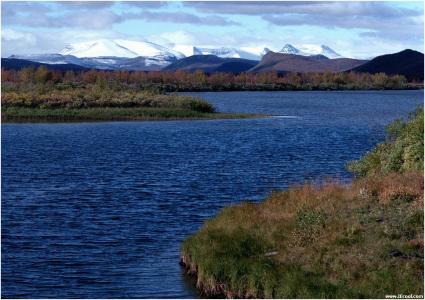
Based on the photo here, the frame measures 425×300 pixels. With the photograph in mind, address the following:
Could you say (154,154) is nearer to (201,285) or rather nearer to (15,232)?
(15,232)

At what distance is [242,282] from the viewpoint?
22625mm

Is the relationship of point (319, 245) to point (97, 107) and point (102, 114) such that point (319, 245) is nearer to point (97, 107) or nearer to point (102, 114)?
point (102, 114)

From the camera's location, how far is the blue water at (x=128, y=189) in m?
26.1

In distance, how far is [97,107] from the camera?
108625 mm

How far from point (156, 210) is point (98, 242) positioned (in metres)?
6.33

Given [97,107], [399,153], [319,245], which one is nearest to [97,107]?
[97,107]

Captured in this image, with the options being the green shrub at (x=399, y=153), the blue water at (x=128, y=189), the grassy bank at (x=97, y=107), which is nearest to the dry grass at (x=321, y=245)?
the blue water at (x=128, y=189)

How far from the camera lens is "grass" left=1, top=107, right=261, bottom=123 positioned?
9906 cm

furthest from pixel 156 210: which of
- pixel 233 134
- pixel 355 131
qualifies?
pixel 355 131

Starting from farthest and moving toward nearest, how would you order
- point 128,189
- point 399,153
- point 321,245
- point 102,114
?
point 102,114 → point 128,189 → point 399,153 → point 321,245

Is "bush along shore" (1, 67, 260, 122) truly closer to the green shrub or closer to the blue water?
the blue water

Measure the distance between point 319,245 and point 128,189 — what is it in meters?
20.6

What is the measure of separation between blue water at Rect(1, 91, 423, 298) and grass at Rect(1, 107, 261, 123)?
11.3 metres

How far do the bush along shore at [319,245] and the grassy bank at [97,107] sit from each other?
237 feet
